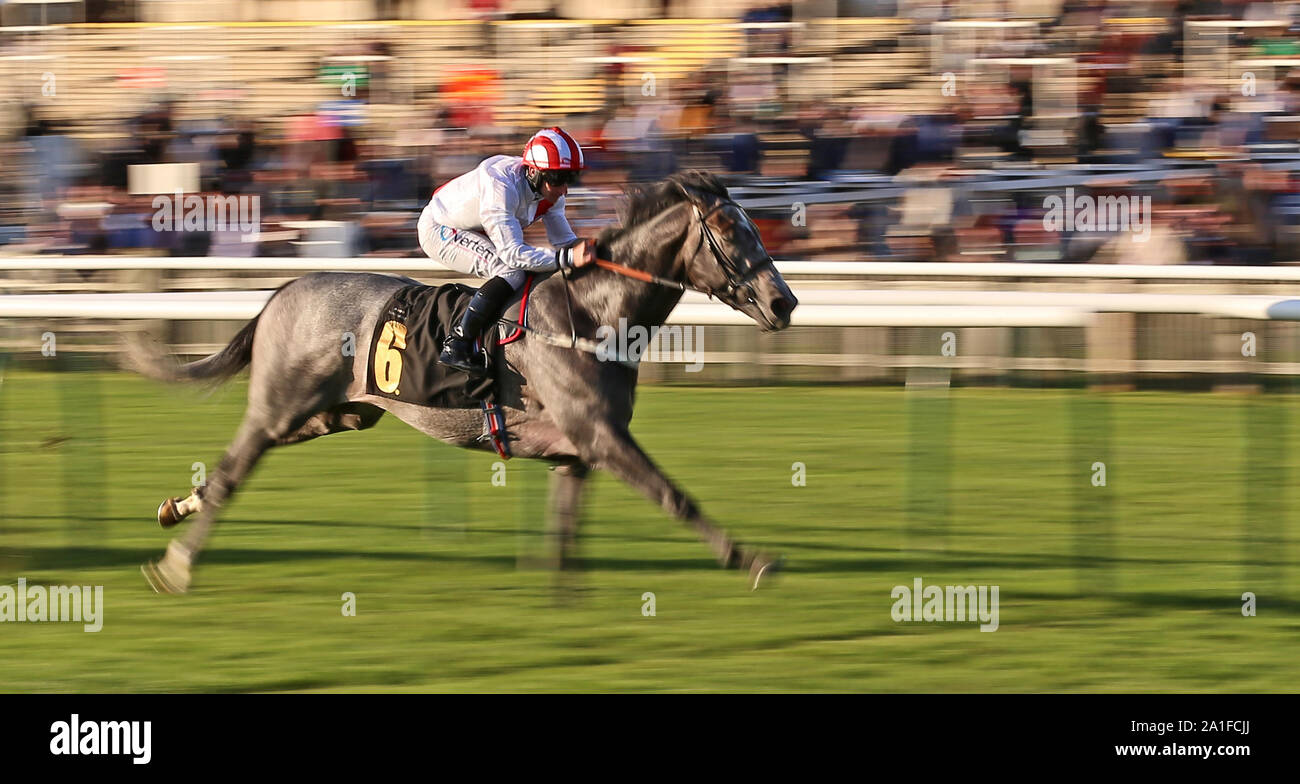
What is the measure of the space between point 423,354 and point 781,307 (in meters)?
1.18

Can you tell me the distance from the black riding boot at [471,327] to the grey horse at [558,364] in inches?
4.3

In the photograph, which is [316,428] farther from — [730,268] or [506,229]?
[730,268]

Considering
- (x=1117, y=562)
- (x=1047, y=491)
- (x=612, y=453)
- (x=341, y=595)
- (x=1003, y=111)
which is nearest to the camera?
(x=612, y=453)

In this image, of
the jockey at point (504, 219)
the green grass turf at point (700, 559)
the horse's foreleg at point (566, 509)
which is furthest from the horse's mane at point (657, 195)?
the green grass turf at point (700, 559)

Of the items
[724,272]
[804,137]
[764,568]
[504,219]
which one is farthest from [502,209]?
[804,137]

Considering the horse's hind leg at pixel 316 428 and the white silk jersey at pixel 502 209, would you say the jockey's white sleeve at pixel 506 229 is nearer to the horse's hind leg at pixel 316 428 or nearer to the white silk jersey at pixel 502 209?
the white silk jersey at pixel 502 209

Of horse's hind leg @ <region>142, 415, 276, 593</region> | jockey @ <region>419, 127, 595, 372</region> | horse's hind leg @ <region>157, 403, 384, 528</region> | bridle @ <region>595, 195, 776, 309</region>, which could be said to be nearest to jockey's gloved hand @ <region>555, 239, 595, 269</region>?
jockey @ <region>419, 127, 595, 372</region>

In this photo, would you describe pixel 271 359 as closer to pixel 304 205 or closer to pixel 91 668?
pixel 91 668

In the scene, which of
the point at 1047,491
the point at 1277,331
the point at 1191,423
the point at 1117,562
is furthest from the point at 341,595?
the point at 1191,423

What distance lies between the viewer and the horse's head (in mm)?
5055

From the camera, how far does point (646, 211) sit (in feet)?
17.5

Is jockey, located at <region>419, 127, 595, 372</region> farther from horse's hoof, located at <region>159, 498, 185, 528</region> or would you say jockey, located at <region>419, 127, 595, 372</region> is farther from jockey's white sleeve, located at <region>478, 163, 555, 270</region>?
horse's hoof, located at <region>159, 498, 185, 528</region>

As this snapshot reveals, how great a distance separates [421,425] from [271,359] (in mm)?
571

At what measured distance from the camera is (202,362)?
588 cm
